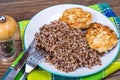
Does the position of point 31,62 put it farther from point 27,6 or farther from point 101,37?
point 27,6

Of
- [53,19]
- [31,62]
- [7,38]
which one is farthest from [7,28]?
[53,19]

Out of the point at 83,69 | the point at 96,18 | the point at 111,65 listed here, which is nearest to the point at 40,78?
the point at 83,69

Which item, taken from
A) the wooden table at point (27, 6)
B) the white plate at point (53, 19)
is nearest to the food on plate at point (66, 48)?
the white plate at point (53, 19)

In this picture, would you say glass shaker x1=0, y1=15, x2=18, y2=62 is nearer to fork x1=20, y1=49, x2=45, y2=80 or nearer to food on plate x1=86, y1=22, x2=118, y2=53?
fork x1=20, y1=49, x2=45, y2=80

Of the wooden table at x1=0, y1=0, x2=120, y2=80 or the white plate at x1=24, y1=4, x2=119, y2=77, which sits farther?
the wooden table at x1=0, y1=0, x2=120, y2=80

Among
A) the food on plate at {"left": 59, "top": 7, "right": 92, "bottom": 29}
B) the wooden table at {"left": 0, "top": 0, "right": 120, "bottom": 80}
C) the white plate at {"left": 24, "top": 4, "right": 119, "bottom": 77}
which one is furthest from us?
the wooden table at {"left": 0, "top": 0, "right": 120, "bottom": 80}

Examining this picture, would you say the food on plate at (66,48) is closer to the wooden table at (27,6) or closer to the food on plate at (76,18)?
the food on plate at (76,18)

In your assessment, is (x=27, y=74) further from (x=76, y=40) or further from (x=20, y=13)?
(x=20, y=13)

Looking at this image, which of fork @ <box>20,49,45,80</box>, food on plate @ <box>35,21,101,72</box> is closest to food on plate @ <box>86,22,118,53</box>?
food on plate @ <box>35,21,101,72</box>
